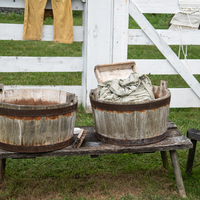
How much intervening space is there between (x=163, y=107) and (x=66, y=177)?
1319 mm

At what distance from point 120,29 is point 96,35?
1.27 feet

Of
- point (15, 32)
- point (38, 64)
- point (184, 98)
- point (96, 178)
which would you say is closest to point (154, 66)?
point (184, 98)

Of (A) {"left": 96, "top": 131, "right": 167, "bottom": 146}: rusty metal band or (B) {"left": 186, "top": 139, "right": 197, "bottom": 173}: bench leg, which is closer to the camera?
(A) {"left": 96, "top": 131, "right": 167, "bottom": 146}: rusty metal band

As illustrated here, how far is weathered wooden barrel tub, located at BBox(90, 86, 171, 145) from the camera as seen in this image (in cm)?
272

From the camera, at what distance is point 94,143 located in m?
2.95

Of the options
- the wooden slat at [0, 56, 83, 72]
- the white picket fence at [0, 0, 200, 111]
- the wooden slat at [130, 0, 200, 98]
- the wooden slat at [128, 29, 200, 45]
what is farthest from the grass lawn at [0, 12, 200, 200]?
the wooden slat at [0, 56, 83, 72]

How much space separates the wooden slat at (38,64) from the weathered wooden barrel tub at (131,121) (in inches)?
91.9

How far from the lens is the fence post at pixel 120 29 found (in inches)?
191

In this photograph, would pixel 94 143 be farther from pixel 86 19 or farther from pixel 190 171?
pixel 86 19

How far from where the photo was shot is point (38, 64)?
502 cm

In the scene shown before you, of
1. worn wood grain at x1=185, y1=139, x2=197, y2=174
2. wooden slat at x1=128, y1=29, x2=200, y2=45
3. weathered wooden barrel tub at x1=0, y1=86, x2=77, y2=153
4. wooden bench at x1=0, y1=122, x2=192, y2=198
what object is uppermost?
→ wooden slat at x1=128, y1=29, x2=200, y2=45

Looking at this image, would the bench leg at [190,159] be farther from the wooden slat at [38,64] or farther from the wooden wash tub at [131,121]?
the wooden slat at [38,64]

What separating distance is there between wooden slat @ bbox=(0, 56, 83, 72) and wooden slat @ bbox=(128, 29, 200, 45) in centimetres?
93

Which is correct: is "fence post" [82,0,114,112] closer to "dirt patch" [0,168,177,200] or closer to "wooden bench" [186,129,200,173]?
→ "dirt patch" [0,168,177,200]
